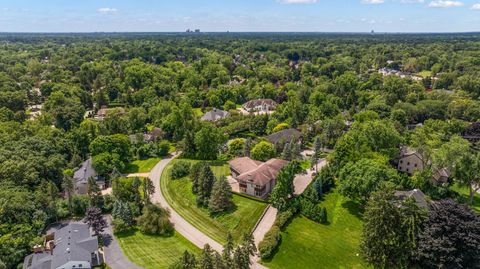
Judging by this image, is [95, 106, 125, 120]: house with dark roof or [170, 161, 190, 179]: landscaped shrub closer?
[170, 161, 190, 179]: landscaped shrub

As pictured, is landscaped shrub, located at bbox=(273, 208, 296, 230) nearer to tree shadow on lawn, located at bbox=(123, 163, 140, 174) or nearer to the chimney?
the chimney

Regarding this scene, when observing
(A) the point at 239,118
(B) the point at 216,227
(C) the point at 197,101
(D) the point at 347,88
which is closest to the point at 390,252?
(B) the point at 216,227

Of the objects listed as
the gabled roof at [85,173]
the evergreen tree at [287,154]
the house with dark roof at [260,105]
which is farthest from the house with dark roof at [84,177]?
the house with dark roof at [260,105]

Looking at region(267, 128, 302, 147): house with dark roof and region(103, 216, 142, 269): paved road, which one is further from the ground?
region(267, 128, 302, 147): house with dark roof

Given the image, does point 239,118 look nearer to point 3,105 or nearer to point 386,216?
point 386,216

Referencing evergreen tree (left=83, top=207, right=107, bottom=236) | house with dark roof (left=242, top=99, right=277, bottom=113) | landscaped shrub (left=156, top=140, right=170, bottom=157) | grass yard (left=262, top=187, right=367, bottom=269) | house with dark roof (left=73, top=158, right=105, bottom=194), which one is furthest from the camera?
house with dark roof (left=242, top=99, right=277, bottom=113)

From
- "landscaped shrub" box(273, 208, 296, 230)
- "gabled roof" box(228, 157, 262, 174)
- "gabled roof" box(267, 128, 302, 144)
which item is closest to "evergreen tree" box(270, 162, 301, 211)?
"landscaped shrub" box(273, 208, 296, 230)

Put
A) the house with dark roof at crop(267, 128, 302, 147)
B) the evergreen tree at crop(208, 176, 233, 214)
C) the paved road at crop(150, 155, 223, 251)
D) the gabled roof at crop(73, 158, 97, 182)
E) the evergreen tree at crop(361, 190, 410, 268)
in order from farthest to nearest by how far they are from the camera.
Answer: the house with dark roof at crop(267, 128, 302, 147)
the gabled roof at crop(73, 158, 97, 182)
the evergreen tree at crop(208, 176, 233, 214)
the paved road at crop(150, 155, 223, 251)
the evergreen tree at crop(361, 190, 410, 268)
